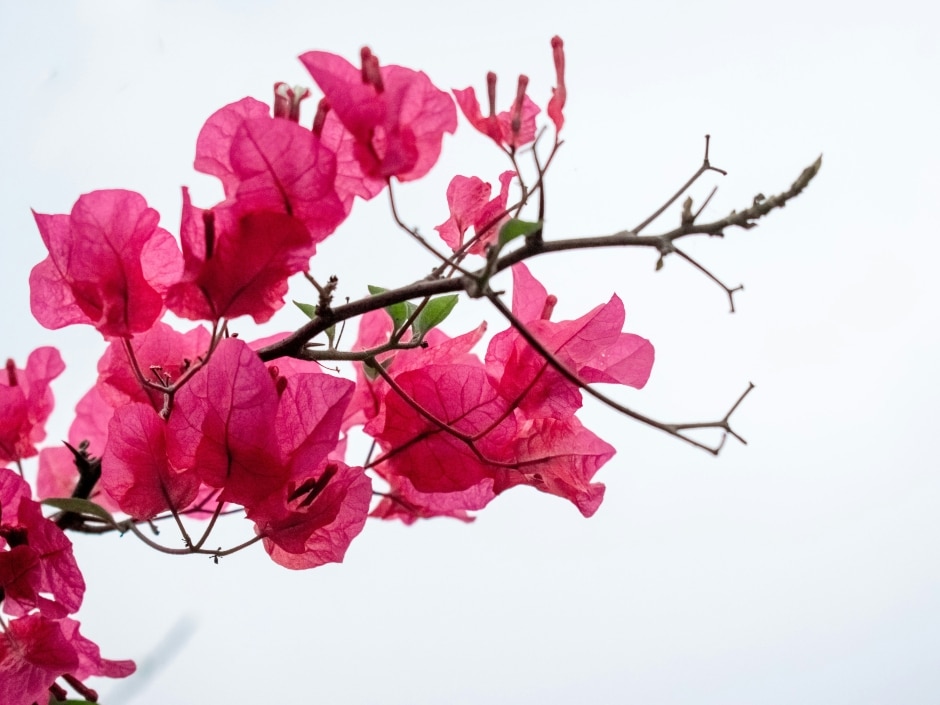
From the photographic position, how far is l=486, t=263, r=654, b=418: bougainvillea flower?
1.81ft

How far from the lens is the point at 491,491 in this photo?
0.63 m

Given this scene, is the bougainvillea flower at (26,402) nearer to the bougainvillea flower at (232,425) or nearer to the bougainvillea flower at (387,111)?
the bougainvillea flower at (232,425)

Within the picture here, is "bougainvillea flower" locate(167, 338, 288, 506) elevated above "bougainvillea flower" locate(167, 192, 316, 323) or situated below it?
below

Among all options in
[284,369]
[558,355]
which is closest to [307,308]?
[284,369]

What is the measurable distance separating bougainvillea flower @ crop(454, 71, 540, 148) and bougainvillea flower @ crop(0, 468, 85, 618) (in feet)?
1.10

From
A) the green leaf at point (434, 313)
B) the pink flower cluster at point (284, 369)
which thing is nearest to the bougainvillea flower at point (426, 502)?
the pink flower cluster at point (284, 369)

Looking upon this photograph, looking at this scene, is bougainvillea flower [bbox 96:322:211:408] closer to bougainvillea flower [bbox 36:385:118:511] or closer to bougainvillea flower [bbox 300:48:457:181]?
bougainvillea flower [bbox 36:385:118:511]

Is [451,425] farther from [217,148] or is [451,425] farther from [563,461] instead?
[217,148]

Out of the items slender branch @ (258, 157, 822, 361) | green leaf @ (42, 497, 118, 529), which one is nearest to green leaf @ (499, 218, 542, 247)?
slender branch @ (258, 157, 822, 361)

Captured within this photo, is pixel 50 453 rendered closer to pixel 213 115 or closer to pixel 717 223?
pixel 213 115

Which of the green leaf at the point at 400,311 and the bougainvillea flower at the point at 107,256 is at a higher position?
the green leaf at the point at 400,311

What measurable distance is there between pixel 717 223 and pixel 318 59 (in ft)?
0.67

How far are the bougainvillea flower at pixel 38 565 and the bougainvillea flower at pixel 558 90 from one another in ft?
1.21

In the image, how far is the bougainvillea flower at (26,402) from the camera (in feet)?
2.25
